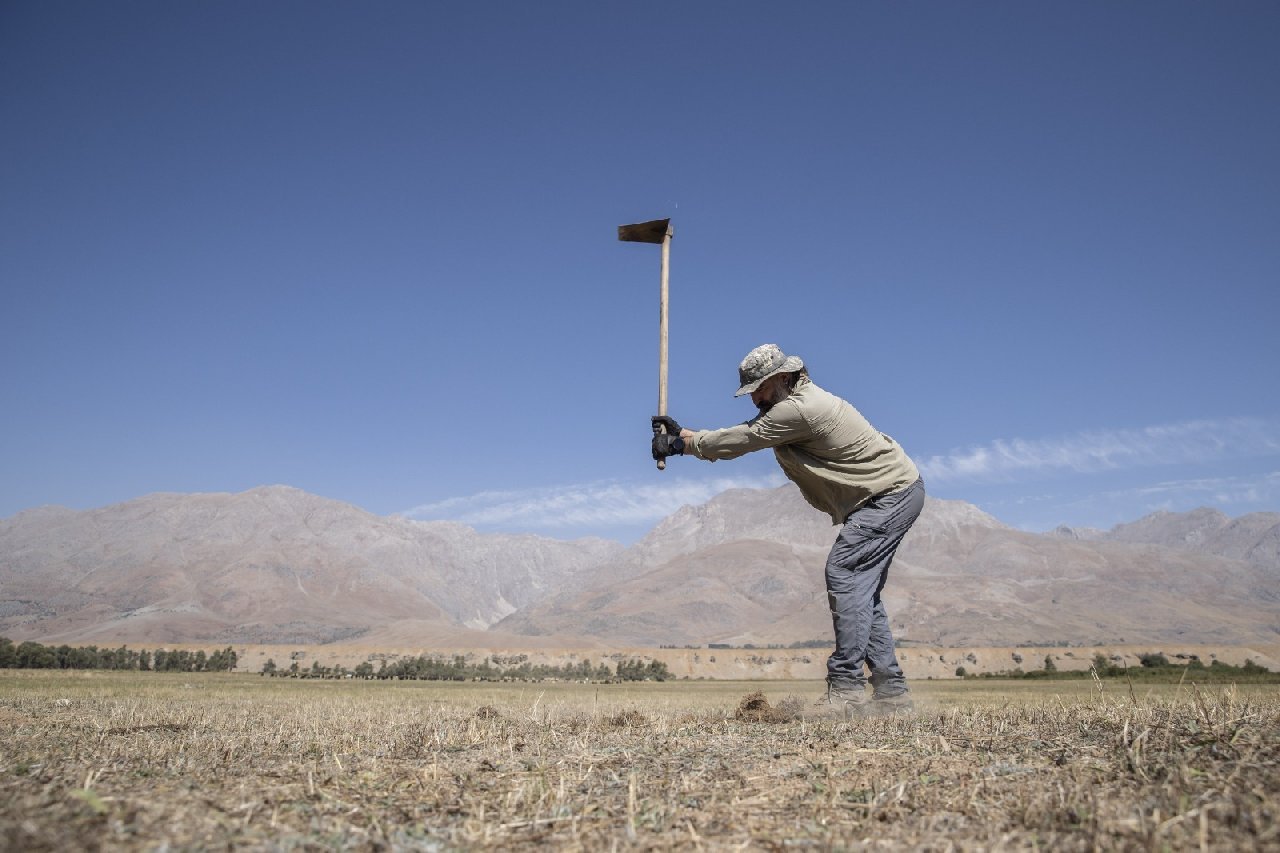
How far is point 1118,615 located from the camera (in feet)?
541

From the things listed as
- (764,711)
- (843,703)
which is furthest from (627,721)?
(843,703)

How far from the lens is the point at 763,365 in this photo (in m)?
6.55

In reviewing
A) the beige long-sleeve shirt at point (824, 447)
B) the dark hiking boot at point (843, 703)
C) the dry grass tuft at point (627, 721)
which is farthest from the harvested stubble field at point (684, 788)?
the beige long-sleeve shirt at point (824, 447)

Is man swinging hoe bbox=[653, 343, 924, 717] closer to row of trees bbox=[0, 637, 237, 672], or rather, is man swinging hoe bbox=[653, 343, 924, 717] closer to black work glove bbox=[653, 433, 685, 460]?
black work glove bbox=[653, 433, 685, 460]

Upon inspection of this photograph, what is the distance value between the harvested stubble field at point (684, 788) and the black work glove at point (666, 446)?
8.04 ft

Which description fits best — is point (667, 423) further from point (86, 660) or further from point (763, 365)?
point (86, 660)

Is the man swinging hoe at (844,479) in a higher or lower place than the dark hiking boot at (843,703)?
higher

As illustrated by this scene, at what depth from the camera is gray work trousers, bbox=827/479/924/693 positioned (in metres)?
6.47

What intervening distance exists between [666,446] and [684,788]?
388 centimetres

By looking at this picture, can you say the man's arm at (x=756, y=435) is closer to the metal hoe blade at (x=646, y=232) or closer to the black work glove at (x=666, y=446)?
the black work glove at (x=666, y=446)

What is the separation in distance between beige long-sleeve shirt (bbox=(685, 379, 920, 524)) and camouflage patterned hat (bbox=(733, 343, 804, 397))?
0.60ft

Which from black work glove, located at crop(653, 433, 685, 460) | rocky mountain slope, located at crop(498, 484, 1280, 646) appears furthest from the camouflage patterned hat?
rocky mountain slope, located at crop(498, 484, 1280, 646)

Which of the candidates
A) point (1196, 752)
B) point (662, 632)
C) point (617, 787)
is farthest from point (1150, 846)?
point (662, 632)

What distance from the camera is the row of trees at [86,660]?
105 feet
